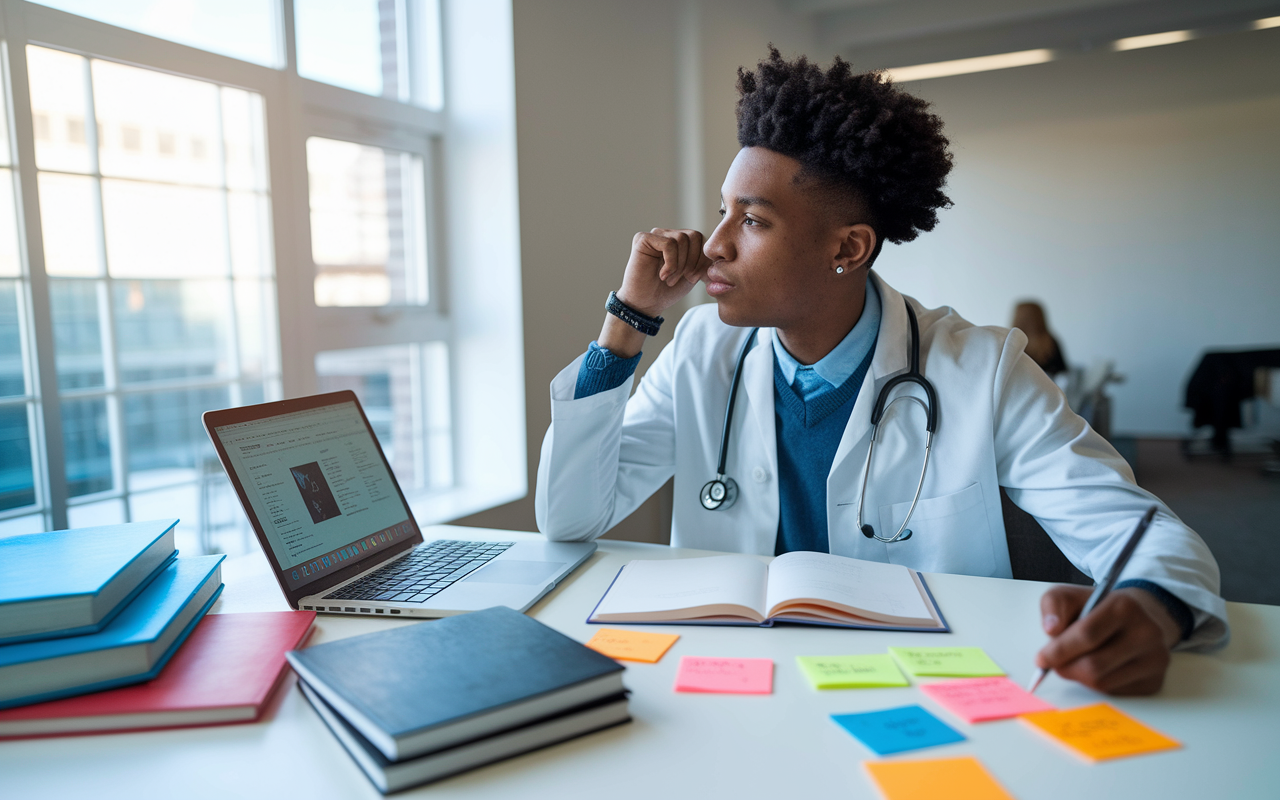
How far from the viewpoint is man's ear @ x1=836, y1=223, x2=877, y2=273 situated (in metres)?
1.52

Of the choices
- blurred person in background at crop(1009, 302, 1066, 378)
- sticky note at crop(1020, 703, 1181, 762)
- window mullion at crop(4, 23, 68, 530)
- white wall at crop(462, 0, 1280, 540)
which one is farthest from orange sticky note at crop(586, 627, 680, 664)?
blurred person in background at crop(1009, 302, 1066, 378)

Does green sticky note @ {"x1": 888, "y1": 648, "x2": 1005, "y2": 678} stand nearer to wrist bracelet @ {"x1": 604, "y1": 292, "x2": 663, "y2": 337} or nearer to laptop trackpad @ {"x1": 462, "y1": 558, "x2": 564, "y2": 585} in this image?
laptop trackpad @ {"x1": 462, "y1": 558, "x2": 564, "y2": 585}

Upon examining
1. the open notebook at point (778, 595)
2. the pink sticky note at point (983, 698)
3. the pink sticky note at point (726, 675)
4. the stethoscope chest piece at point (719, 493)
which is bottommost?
the pink sticky note at point (726, 675)

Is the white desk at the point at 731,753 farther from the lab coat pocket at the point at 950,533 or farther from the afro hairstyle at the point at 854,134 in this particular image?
the afro hairstyle at the point at 854,134

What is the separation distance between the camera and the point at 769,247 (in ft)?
4.83

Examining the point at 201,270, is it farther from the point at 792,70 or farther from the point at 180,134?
the point at 792,70

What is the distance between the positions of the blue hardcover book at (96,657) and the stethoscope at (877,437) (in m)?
0.87

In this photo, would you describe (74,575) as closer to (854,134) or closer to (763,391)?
(763,391)

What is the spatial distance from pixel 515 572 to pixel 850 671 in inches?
20.3

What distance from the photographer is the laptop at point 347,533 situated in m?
1.06

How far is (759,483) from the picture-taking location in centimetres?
149

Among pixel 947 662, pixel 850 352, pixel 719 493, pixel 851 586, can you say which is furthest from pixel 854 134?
pixel 947 662

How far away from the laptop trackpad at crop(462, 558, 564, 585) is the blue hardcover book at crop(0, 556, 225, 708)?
37 cm

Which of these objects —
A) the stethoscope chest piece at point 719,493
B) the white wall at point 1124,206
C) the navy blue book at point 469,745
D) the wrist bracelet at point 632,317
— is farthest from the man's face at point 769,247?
the white wall at point 1124,206
